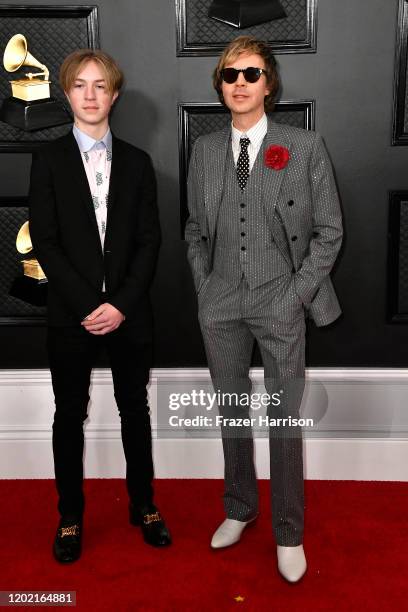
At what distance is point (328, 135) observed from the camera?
10.2 ft

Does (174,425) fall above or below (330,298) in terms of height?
below

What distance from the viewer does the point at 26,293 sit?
10.8 ft

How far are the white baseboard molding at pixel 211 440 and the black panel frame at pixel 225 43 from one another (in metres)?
1.47

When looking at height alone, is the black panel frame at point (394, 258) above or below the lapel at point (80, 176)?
below

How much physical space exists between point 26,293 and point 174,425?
973mm

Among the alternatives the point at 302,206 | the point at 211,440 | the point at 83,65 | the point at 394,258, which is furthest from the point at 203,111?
the point at 211,440

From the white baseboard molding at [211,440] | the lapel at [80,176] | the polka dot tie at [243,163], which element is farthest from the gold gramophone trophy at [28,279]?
the polka dot tie at [243,163]

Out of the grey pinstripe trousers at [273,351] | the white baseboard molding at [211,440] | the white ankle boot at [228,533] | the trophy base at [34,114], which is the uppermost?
the trophy base at [34,114]

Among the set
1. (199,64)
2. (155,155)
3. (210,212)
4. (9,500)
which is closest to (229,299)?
(210,212)

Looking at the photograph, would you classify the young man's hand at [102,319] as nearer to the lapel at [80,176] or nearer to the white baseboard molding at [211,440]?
the lapel at [80,176]

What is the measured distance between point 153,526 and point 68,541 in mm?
352

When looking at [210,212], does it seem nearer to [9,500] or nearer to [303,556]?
[303,556]

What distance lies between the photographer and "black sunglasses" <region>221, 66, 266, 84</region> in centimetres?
250

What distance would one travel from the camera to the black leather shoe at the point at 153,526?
2.88 m
